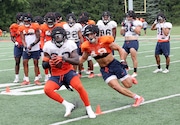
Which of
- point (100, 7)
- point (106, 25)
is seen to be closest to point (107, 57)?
point (106, 25)

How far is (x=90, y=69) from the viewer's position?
12.2 meters

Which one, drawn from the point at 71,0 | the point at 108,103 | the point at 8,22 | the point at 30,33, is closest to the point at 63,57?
the point at 108,103

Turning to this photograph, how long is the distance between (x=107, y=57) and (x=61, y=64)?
3.31ft

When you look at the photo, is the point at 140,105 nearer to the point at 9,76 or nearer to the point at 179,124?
the point at 179,124

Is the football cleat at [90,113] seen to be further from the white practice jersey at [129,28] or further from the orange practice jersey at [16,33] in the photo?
the white practice jersey at [129,28]

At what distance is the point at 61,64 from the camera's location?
698 centimetres

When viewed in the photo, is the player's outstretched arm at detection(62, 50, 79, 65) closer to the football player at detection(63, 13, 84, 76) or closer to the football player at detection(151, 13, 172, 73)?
the football player at detection(63, 13, 84, 76)

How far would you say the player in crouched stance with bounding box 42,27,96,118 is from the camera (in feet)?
22.6


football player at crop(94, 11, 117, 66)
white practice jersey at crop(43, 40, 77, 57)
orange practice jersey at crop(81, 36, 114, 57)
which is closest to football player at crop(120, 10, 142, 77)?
football player at crop(94, 11, 117, 66)

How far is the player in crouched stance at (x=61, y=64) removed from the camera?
22.6ft

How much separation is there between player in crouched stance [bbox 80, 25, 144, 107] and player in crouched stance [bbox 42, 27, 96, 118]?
45cm

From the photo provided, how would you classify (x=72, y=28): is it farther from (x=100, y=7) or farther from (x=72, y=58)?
(x=100, y=7)

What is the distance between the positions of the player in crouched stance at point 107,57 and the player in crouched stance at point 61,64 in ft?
1.48

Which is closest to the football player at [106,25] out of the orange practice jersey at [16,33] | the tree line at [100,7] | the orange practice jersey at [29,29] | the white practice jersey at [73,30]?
the white practice jersey at [73,30]
